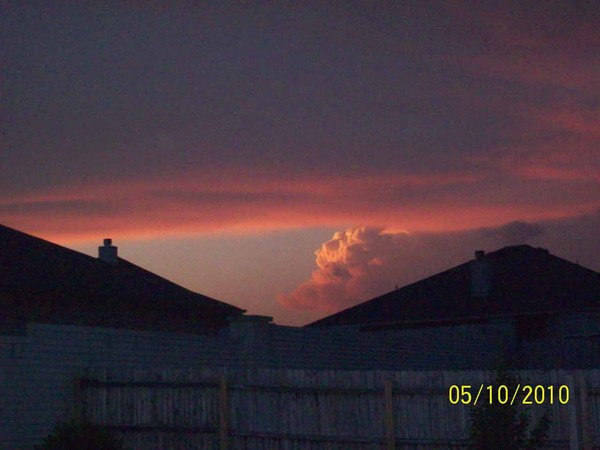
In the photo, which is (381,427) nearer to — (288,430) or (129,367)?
(288,430)

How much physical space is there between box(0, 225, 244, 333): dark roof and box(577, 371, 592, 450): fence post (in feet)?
30.9

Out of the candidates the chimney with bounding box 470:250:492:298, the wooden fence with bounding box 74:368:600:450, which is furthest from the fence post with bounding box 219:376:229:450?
the chimney with bounding box 470:250:492:298

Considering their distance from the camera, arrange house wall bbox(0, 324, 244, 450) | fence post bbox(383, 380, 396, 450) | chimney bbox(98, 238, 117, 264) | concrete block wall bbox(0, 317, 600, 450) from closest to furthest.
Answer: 1. fence post bbox(383, 380, 396, 450)
2. house wall bbox(0, 324, 244, 450)
3. concrete block wall bbox(0, 317, 600, 450)
4. chimney bbox(98, 238, 117, 264)

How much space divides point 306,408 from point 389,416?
4.86 feet

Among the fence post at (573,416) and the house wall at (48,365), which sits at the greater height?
the house wall at (48,365)

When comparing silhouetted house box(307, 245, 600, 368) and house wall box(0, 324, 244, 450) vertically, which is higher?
silhouetted house box(307, 245, 600, 368)

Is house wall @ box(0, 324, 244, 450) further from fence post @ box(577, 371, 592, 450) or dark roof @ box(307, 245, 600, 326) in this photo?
dark roof @ box(307, 245, 600, 326)

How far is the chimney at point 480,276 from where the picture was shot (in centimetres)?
3503

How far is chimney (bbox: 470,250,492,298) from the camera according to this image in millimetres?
35031

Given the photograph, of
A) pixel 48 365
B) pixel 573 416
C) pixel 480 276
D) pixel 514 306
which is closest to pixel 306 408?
pixel 573 416

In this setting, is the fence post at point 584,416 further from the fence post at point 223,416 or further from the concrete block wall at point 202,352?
the concrete block wall at point 202,352

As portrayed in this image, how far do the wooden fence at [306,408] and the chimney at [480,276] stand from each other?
2062 cm

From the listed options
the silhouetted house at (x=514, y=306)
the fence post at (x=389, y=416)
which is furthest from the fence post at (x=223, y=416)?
the silhouetted house at (x=514, y=306)

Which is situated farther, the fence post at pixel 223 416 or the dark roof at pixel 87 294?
the dark roof at pixel 87 294
